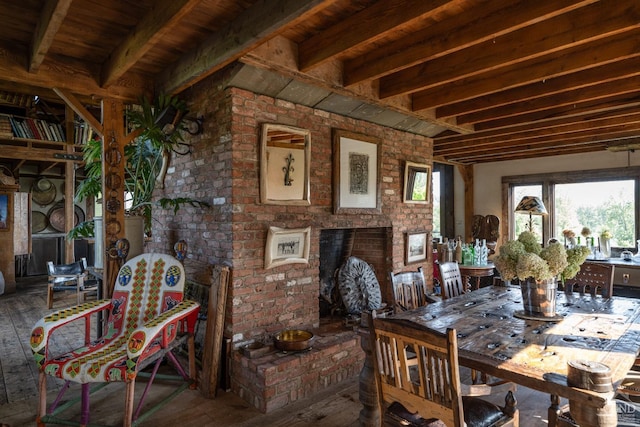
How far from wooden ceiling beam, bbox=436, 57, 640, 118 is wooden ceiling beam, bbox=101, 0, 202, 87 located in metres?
2.80

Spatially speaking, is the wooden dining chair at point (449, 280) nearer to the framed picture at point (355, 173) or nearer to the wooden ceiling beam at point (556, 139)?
the framed picture at point (355, 173)

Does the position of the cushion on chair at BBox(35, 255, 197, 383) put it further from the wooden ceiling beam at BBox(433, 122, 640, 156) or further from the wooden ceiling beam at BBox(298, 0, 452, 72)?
the wooden ceiling beam at BBox(433, 122, 640, 156)

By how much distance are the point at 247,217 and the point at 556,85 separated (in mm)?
2785

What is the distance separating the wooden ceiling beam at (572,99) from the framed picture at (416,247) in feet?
4.64

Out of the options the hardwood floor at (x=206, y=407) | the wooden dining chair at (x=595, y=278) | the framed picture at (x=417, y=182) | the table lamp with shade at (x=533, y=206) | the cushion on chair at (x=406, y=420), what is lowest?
the hardwood floor at (x=206, y=407)

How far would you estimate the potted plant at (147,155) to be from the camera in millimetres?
3012

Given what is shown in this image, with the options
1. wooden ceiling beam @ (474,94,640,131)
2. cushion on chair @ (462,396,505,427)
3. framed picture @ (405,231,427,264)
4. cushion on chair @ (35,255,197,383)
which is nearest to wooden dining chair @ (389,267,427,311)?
cushion on chair @ (462,396,505,427)

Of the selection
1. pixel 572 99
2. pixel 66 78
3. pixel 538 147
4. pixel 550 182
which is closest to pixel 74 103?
pixel 66 78

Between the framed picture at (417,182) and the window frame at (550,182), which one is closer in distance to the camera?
the framed picture at (417,182)

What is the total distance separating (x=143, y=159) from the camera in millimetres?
3715

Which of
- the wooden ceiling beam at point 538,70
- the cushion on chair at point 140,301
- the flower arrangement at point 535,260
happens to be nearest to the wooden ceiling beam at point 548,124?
the wooden ceiling beam at point 538,70

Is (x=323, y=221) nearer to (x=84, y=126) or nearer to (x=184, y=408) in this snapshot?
(x=184, y=408)

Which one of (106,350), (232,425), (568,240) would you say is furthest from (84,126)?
(568,240)

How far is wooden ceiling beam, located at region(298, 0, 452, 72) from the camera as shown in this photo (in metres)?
1.91
